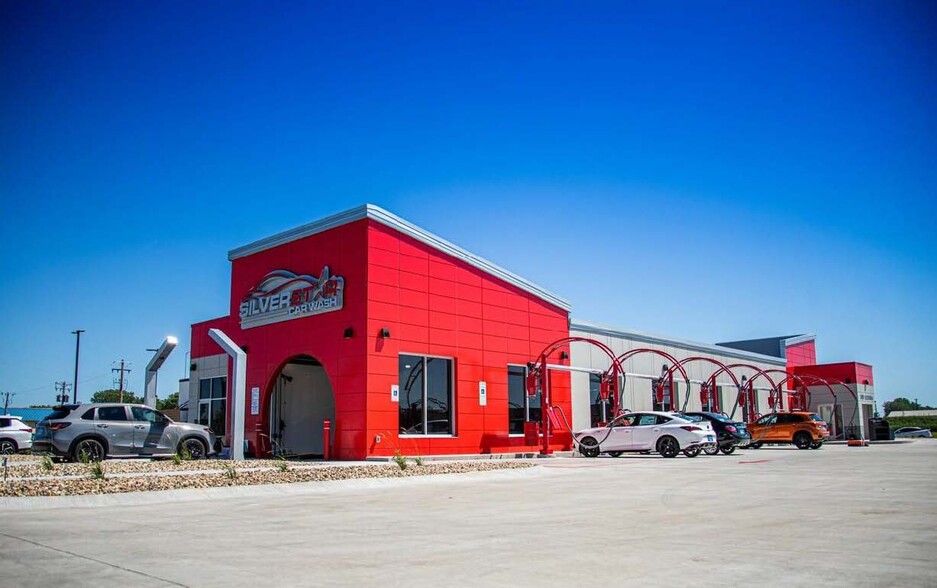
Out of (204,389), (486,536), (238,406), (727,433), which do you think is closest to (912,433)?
(727,433)

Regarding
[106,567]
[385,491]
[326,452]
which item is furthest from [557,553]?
[326,452]

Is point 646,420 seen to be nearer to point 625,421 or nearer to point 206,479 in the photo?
point 625,421

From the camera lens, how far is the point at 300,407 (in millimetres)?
27625

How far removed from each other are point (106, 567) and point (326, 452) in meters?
17.3

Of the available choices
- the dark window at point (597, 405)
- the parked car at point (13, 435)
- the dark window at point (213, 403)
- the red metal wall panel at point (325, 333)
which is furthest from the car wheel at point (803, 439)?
the parked car at point (13, 435)

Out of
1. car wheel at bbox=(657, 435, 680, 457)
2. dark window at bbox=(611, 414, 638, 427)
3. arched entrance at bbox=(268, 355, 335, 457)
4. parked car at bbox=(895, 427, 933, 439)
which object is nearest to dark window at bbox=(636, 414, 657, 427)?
dark window at bbox=(611, 414, 638, 427)

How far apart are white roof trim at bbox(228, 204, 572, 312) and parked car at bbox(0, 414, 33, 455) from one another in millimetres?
9572

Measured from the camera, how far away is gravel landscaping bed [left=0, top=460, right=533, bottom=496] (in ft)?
39.8

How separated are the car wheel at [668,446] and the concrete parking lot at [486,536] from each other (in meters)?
10.1

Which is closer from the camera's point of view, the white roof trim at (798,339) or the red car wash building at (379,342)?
the red car wash building at (379,342)

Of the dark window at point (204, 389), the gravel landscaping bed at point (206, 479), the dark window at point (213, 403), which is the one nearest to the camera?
the gravel landscaping bed at point (206, 479)

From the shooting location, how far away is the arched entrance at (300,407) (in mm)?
26719

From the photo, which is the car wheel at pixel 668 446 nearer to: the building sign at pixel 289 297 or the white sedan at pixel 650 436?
the white sedan at pixel 650 436

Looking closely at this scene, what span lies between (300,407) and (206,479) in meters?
13.3
